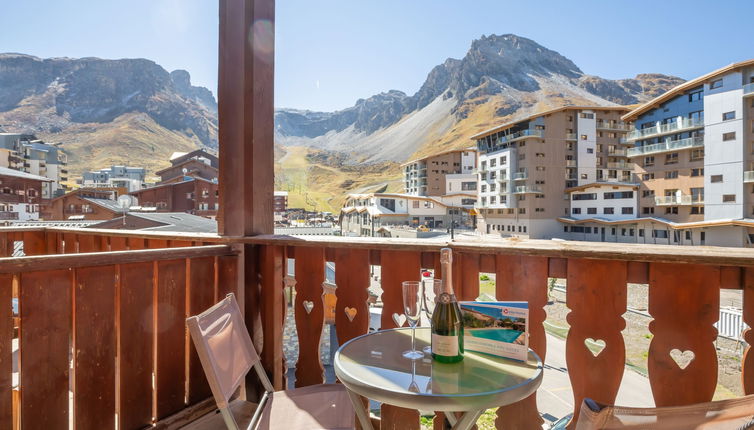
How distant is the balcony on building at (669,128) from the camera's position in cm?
1944

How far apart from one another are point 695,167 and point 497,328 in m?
27.5

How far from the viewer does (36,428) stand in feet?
4.39

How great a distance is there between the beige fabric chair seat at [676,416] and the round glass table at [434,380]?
23 centimetres

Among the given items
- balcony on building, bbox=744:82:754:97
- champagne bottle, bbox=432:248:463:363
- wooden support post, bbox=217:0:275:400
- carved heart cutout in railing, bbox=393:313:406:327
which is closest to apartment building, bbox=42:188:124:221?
wooden support post, bbox=217:0:275:400

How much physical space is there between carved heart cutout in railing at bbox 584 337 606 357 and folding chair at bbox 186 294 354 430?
36.2 inches

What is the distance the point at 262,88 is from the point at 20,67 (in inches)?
3517

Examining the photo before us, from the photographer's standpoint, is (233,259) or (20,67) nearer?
(233,259)

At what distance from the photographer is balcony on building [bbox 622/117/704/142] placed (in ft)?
63.8

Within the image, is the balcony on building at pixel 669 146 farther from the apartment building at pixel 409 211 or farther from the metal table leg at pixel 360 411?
the metal table leg at pixel 360 411

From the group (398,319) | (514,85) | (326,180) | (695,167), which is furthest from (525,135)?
(326,180)

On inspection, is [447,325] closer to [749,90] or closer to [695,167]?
[749,90]

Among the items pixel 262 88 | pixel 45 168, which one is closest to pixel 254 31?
pixel 262 88

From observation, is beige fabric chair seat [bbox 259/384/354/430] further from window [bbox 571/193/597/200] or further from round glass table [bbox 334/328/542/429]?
window [bbox 571/193/597/200]

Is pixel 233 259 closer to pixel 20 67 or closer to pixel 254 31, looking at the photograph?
pixel 254 31
